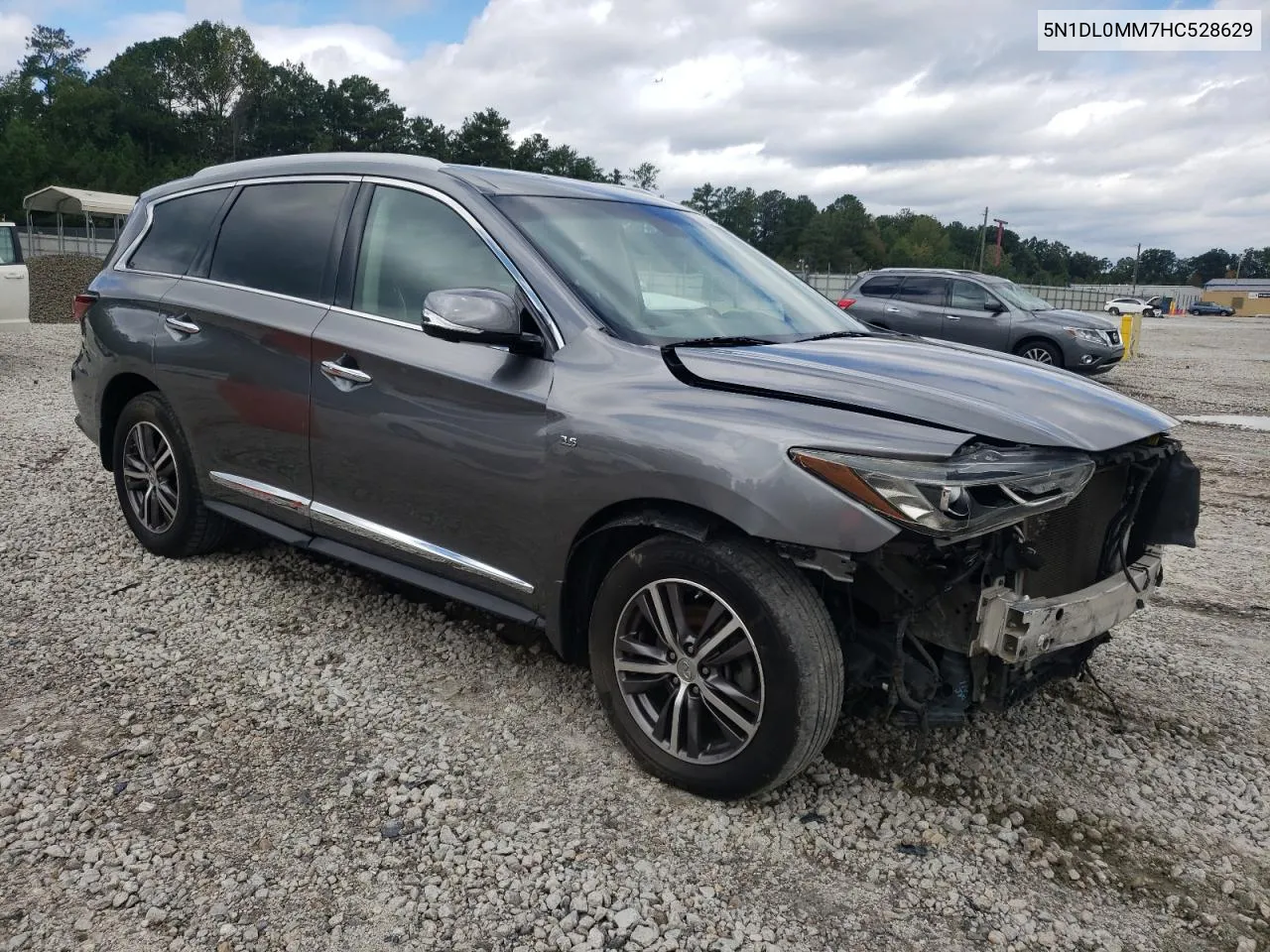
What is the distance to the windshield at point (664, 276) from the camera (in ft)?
10.7

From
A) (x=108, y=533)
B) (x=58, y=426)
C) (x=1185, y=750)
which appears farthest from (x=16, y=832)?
(x=58, y=426)

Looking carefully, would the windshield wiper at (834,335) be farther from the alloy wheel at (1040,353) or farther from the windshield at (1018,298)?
the windshield at (1018,298)

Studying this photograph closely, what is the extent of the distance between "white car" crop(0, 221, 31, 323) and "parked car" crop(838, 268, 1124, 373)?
37.9 ft

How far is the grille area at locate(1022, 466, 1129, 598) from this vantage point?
109 inches

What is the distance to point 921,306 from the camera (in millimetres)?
15570

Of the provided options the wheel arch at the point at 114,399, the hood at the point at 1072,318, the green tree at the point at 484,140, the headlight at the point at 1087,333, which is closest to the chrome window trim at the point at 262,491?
the wheel arch at the point at 114,399

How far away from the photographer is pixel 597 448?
2.92m

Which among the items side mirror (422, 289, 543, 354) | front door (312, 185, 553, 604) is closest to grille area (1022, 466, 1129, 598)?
front door (312, 185, 553, 604)

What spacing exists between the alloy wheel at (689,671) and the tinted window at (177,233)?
299 cm

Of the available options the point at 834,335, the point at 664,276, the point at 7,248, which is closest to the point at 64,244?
the point at 7,248

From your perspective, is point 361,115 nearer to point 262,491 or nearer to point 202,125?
point 202,125

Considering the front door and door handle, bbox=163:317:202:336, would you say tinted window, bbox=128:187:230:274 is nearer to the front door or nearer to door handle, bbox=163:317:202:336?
door handle, bbox=163:317:202:336

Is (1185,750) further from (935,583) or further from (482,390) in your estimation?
(482,390)

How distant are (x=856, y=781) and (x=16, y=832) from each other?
2427 millimetres
